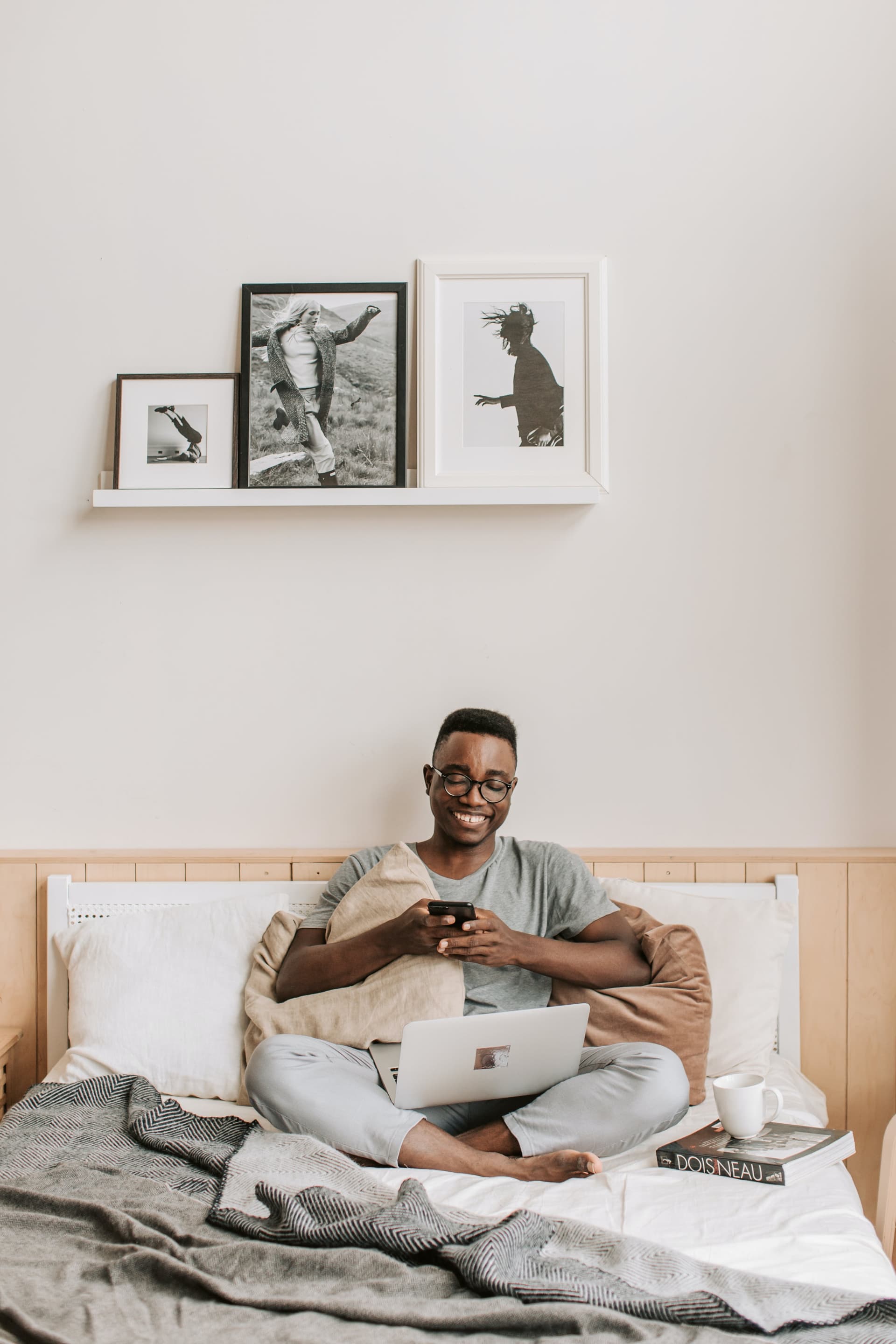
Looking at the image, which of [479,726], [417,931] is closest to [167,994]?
[417,931]

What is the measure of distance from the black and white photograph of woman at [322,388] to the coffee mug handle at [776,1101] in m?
1.40

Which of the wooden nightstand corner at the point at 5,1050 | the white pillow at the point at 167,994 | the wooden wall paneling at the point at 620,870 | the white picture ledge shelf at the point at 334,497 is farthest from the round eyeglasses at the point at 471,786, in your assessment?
the wooden nightstand corner at the point at 5,1050

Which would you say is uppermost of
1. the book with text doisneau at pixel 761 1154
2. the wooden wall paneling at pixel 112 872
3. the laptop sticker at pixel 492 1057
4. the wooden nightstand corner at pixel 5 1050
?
the wooden wall paneling at pixel 112 872

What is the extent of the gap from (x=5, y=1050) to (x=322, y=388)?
155 centimetres

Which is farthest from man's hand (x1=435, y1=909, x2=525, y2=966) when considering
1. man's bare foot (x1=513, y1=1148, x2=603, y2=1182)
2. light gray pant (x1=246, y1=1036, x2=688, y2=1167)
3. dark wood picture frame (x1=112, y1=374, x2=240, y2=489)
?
dark wood picture frame (x1=112, y1=374, x2=240, y2=489)

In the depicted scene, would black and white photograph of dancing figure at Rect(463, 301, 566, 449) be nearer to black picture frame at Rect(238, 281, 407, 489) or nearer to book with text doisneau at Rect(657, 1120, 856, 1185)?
black picture frame at Rect(238, 281, 407, 489)

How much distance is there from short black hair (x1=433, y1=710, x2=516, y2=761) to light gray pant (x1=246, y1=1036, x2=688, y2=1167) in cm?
63

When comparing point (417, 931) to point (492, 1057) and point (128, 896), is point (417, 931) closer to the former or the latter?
point (492, 1057)

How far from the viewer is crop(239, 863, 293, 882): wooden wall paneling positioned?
7.26ft

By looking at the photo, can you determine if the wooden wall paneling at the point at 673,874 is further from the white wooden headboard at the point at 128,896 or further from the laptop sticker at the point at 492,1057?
the laptop sticker at the point at 492,1057

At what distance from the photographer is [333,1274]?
46.6 inches

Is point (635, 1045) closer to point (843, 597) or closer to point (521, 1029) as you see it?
point (521, 1029)

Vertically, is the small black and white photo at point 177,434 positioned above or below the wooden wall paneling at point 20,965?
above

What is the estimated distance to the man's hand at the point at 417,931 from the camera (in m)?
1.77
